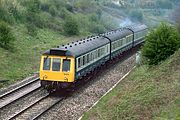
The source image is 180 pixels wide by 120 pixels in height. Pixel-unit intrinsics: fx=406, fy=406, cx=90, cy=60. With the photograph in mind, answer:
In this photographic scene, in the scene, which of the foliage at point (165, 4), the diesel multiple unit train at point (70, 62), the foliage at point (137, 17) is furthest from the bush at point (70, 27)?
the foliage at point (165, 4)

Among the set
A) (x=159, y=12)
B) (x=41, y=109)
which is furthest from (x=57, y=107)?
(x=159, y=12)

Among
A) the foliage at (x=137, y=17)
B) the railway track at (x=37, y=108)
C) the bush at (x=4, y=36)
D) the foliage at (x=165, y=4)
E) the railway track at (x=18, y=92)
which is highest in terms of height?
the bush at (x=4, y=36)

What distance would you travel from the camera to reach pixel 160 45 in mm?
25281

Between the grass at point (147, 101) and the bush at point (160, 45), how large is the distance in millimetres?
4041

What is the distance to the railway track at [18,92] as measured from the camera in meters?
20.8

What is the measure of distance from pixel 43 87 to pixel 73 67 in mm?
2493

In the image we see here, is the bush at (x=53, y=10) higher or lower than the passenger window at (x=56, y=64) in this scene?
lower

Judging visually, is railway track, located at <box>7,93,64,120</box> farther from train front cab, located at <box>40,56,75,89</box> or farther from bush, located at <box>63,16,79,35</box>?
bush, located at <box>63,16,79,35</box>

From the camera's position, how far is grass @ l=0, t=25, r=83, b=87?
27234 mm

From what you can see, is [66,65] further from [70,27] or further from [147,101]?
[70,27]

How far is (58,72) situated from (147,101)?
6.96 meters

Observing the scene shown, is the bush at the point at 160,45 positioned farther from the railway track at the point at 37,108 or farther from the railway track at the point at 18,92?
the railway track at the point at 18,92

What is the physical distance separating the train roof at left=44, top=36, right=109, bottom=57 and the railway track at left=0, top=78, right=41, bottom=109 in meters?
2.69

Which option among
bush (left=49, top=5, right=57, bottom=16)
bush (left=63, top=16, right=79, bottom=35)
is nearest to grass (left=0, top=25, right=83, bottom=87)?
bush (left=63, top=16, right=79, bottom=35)
